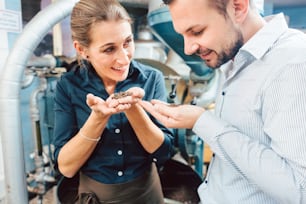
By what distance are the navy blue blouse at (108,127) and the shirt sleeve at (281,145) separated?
13.3 inches

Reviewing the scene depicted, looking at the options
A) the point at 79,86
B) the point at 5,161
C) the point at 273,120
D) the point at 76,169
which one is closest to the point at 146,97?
the point at 79,86

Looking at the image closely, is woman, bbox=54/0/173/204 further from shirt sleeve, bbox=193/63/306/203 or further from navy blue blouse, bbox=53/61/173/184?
shirt sleeve, bbox=193/63/306/203

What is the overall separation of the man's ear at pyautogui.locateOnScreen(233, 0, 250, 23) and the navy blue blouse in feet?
1.11

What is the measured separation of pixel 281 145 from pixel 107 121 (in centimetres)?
49

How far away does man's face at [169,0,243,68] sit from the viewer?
56 cm

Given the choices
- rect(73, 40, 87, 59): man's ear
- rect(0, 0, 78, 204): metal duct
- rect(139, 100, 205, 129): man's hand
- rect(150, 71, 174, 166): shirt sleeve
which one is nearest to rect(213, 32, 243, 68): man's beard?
rect(139, 100, 205, 129): man's hand

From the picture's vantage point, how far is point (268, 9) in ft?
2.63

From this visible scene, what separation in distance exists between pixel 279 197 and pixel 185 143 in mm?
945

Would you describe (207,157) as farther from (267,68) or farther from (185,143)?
(267,68)

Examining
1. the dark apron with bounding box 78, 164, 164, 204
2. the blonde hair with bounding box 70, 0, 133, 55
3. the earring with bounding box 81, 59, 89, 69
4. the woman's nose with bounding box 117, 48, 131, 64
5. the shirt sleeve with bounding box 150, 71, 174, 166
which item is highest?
the blonde hair with bounding box 70, 0, 133, 55

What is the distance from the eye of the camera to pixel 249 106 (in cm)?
56

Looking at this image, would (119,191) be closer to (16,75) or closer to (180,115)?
(180,115)

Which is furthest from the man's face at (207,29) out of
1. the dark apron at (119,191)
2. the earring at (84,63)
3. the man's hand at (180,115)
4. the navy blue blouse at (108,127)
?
the dark apron at (119,191)

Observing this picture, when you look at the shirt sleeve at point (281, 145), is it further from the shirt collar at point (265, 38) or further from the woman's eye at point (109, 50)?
the woman's eye at point (109, 50)
